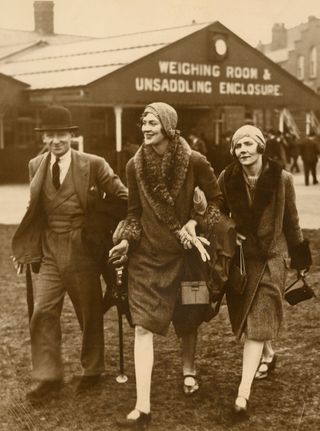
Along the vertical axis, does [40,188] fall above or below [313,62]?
below

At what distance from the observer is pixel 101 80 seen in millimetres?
20938

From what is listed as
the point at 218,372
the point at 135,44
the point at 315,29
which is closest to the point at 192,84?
the point at 135,44

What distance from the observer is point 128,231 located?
4.03 metres

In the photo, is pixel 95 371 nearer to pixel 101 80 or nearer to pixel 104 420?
pixel 104 420

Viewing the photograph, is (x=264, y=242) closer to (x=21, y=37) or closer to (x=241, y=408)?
(x=241, y=408)

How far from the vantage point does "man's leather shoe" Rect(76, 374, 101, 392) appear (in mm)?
4437

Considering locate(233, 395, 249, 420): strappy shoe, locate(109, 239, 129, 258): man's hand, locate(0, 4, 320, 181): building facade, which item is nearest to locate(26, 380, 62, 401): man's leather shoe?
locate(109, 239, 129, 258): man's hand

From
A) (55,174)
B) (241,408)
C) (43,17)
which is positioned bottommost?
(241,408)

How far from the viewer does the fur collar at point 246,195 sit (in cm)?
407

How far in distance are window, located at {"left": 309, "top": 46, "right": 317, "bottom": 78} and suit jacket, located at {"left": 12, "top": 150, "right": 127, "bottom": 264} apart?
2360 centimetres

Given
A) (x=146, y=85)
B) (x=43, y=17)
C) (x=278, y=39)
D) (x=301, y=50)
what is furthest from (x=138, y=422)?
(x=43, y=17)

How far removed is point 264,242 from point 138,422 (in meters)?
1.24

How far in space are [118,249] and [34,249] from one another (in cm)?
74

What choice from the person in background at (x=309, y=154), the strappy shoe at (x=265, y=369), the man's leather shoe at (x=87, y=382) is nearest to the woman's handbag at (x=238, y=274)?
the strappy shoe at (x=265, y=369)
